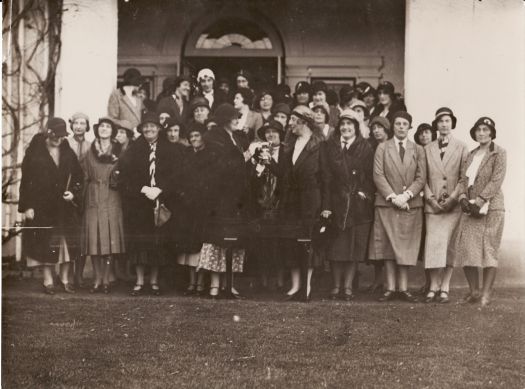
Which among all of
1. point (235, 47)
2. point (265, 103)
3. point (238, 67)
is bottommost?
point (265, 103)

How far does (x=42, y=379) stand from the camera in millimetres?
5762

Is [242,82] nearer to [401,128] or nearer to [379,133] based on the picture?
[379,133]

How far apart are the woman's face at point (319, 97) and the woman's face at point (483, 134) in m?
1.18

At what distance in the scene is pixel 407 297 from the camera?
6.07 m

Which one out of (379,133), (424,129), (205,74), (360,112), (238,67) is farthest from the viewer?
(238,67)

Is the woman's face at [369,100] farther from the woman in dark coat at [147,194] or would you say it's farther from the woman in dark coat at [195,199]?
the woman in dark coat at [147,194]

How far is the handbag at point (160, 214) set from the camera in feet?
20.2

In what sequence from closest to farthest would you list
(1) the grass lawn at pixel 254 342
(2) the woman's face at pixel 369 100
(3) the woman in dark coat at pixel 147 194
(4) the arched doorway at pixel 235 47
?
1. (1) the grass lawn at pixel 254 342
2. (3) the woman in dark coat at pixel 147 194
3. (2) the woman's face at pixel 369 100
4. (4) the arched doorway at pixel 235 47

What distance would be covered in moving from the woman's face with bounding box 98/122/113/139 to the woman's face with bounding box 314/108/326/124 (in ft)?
5.01

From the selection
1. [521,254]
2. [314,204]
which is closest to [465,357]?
[521,254]

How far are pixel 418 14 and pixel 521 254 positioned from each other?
1884 millimetres

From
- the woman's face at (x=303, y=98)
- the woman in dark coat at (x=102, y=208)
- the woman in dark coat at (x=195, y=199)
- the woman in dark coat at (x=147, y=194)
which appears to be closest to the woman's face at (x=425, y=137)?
the woman's face at (x=303, y=98)

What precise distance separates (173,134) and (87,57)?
0.87m

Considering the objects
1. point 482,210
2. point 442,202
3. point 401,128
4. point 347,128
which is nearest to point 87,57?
point 347,128
